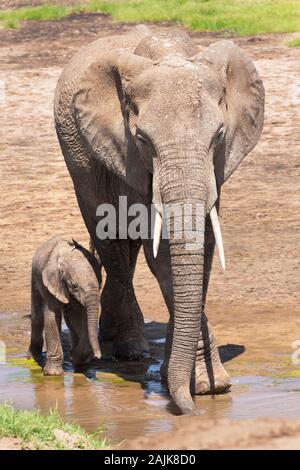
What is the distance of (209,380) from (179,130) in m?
1.54

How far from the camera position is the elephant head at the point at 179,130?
295 inches

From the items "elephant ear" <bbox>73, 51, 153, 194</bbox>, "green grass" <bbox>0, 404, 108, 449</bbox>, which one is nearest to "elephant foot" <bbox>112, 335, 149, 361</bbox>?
"elephant ear" <bbox>73, 51, 153, 194</bbox>

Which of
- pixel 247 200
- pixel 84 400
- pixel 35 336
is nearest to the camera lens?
→ pixel 84 400

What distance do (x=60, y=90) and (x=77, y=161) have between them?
528mm

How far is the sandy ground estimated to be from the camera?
1011 cm

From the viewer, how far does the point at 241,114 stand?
27.8 feet

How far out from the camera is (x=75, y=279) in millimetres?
8641

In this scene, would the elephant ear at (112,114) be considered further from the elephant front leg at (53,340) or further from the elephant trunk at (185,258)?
the elephant front leg at (53,340)

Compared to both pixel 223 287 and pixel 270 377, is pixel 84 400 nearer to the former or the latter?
pixel 270 377

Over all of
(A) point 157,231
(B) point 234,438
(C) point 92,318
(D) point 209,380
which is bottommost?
(D) point 209,380

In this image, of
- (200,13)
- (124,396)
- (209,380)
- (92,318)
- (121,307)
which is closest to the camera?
(209,380)

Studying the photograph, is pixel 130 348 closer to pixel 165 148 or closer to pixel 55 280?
pixel 55 280

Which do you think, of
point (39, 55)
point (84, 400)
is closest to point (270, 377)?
point (84, 400)

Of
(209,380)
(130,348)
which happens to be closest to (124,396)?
(209,380)
